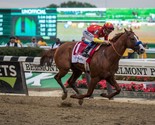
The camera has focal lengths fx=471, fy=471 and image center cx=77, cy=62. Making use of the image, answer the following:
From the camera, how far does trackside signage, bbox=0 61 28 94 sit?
41.1 ft

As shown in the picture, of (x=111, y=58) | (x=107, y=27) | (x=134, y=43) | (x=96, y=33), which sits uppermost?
(x=107, y=27)

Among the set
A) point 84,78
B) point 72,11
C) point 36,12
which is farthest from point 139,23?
point 84,78

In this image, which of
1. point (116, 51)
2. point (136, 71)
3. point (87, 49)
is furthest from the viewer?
point (136, 71)

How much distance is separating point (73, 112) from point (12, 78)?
4.03 metres

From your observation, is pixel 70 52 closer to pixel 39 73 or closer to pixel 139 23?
pixel 39 73

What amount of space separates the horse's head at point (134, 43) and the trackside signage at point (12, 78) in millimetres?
3718

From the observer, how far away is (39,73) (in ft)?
43.5

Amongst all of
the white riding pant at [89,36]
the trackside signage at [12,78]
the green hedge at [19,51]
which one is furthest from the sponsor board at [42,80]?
the green hedge at [19,51]

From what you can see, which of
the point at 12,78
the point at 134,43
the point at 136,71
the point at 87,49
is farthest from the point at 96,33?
the point at 12,78

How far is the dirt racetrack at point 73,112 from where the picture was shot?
769 centimetres

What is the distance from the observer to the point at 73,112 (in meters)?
8.98

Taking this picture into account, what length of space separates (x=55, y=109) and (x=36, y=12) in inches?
1108

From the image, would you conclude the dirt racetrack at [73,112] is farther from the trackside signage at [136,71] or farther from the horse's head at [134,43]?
the horse's head at [134,43]

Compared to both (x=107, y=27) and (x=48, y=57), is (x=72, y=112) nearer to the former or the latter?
(x=107, y=27)
